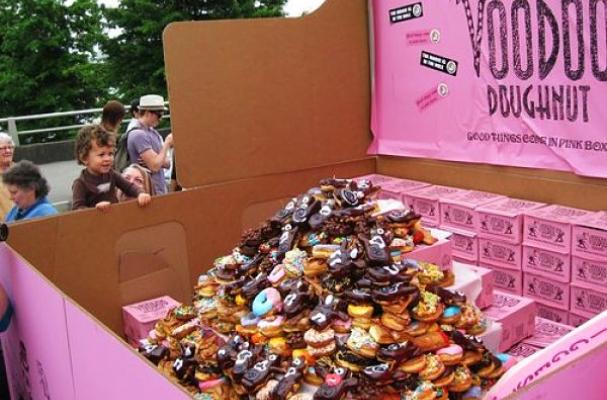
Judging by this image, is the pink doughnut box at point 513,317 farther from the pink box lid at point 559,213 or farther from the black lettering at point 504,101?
the black lettering at point 504,101

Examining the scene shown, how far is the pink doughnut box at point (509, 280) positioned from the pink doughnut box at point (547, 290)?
0.09 feet

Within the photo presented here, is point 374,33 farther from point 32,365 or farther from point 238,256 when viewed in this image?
point 32,365

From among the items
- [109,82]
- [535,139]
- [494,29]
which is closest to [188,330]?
[535,139]

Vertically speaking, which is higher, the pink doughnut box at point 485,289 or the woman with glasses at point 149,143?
the woman with glasses at point 149,143

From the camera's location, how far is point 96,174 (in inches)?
129

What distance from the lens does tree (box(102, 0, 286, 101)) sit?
15258 millimetres

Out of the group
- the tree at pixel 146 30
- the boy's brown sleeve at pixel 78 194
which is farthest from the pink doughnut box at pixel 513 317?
the tree at pixel 146 30

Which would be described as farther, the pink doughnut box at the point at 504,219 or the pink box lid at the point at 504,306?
the pink doughnut box at the point at 504,219

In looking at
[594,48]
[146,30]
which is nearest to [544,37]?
[594,48]

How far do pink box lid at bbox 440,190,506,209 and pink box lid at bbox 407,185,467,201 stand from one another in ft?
0.14

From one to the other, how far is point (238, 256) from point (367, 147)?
6.76ft

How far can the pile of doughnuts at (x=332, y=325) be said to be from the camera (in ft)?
5.31

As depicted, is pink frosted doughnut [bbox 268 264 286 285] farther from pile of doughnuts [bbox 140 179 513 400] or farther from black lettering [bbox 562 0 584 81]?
black lettering [bbox 562 0 584 81]

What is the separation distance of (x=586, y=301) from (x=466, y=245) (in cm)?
66
